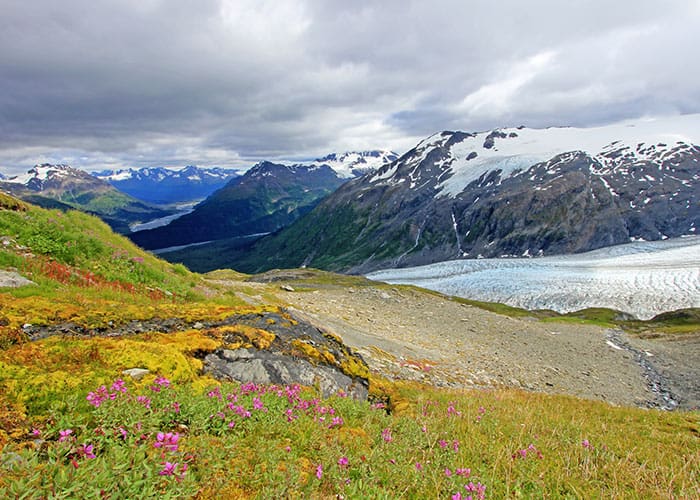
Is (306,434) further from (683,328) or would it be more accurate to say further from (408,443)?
(683,328)

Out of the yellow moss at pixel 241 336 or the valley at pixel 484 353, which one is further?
the valley at pixel 484 353

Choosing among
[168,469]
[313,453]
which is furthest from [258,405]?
[168,469]

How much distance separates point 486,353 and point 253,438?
78.8ft

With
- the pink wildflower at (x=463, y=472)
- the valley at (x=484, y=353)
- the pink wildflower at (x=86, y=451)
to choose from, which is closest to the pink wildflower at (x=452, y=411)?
the pink wildflower at (x=463, y=472)

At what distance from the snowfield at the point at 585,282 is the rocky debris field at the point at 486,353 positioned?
48.2 metres

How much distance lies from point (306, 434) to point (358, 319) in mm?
21648

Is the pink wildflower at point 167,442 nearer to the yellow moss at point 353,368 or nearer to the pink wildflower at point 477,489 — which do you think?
the pink wildflower at point 477,489

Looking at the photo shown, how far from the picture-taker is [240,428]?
5.38 m

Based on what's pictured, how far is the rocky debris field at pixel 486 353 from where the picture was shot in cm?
1884

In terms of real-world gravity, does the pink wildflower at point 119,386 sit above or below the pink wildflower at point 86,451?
above

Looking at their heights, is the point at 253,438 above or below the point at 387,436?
above

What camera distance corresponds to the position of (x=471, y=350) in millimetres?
25938

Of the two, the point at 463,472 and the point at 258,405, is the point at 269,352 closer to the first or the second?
the point at 258,405

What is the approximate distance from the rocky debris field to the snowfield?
4824cm
